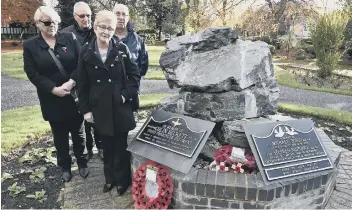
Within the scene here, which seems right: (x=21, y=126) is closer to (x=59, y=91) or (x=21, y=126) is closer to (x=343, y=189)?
(x=59, y=91)

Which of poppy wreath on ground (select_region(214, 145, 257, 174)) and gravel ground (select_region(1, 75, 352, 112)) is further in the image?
gravel ground (select_region(1, 75, 352, 112))

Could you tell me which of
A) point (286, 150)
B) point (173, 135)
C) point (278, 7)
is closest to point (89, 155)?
point (173, 135)

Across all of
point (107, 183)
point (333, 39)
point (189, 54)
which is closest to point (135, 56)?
point (189, 54)

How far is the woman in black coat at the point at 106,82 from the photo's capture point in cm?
313

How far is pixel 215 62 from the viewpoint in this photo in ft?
12.8

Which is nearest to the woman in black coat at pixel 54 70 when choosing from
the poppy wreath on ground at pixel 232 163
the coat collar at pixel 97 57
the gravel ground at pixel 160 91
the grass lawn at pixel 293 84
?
the coat collar at pixel 97 57

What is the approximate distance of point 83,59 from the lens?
125 inches

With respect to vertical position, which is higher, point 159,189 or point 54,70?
point 54,70

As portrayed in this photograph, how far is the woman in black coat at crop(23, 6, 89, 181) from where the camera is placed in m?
3.40

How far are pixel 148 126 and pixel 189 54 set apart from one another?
40.8 inches

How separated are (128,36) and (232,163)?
1.98 meters

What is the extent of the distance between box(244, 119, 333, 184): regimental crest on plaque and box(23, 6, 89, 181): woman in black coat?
76.3 inches

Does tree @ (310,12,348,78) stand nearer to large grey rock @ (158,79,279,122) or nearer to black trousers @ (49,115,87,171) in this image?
large grey rock @ (158,79,279,122)

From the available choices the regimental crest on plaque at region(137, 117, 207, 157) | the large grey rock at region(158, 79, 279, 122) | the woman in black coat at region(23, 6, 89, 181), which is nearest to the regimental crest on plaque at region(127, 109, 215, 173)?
the regimental crest on plaque at region(137, 117, 207, 157)
